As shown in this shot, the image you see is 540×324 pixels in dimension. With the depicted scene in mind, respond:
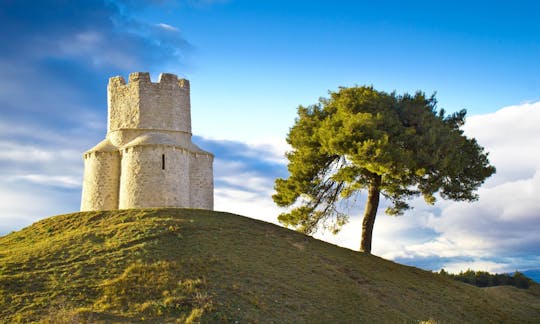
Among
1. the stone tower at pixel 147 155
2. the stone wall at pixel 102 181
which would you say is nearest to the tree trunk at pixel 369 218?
the stone tower at pixel 147 155

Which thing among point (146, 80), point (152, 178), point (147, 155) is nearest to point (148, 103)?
point (146, 80)

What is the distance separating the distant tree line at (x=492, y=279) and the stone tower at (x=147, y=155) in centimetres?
2119

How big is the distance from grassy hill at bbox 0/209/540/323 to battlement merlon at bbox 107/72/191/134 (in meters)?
7.46

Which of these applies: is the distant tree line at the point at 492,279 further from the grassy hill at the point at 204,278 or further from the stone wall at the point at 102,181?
the stone wall at the point at 102,181

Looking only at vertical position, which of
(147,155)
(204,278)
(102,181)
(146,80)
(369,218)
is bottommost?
(204,278)

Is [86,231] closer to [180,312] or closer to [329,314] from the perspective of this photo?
[180,312]

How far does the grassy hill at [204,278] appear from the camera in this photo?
1823cm

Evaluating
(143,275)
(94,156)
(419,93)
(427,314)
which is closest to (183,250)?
(143,275)

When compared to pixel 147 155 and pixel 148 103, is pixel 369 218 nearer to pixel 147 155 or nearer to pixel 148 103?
pixel 147 155

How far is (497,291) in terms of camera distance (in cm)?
3525

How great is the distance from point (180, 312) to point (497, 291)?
25.0 m

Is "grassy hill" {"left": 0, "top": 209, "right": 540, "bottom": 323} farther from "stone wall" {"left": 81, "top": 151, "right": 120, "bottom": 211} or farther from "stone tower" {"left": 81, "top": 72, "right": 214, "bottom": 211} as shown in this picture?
"stone wall" {"left": 81, "top": 151, "right": 120, "bottom": 211}

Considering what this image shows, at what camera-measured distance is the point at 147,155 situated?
106 ft

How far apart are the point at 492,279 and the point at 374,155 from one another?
22.1m
